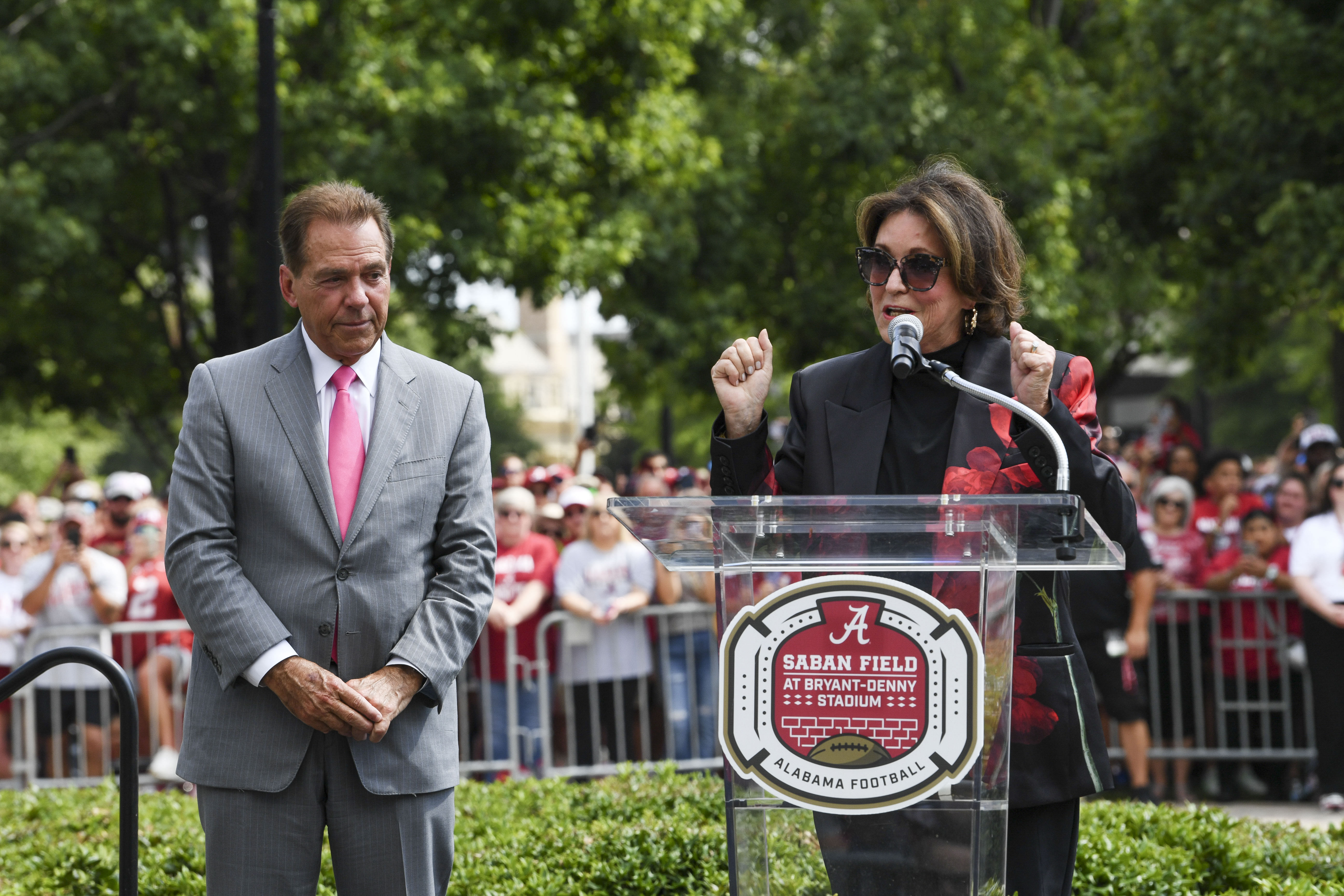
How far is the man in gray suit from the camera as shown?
3.12m

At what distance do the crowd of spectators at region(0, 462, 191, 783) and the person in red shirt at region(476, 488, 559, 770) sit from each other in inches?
78.2

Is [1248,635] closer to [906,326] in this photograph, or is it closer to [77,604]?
[906,326]

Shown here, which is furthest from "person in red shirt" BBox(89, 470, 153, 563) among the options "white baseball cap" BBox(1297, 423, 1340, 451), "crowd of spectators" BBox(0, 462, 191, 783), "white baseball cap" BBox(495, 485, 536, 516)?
"white baseball cap" BBox(1297, 423, 1340, 451)

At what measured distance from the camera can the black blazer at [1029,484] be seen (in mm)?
2850

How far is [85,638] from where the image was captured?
30.2 ft

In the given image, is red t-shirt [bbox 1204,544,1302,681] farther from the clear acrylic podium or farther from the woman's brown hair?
the clear acrylic podium

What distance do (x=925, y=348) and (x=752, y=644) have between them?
92 centimetres

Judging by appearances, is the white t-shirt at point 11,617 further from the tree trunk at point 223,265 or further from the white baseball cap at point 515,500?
the tree trunk at point 223,265

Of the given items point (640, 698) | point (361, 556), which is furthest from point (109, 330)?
point (361, 556)

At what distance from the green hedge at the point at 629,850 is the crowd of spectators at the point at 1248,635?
3325mm

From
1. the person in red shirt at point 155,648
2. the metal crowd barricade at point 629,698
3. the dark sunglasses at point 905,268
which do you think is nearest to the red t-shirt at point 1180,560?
the metal crowd barricade at point 629,698

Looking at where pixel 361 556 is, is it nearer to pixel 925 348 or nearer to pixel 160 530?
pixel 925 348

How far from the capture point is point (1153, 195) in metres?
14.9

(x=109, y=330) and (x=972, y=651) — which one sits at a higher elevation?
(x=109, y=330)
